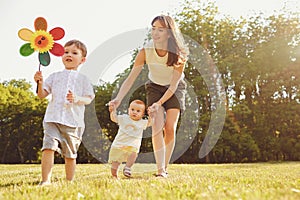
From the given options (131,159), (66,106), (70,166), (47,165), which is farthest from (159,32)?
(47,165)

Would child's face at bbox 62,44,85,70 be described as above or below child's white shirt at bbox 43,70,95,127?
above

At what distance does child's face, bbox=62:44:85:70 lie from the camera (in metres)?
3.93

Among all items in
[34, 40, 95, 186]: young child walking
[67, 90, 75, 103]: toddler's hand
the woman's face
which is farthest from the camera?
the woman's face

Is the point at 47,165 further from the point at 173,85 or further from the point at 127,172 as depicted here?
the point at 173,85

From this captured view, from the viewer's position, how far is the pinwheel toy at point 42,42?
393 centimetres

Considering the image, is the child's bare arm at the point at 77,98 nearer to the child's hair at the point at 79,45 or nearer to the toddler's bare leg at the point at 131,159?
the child's hair at the point at 79,45

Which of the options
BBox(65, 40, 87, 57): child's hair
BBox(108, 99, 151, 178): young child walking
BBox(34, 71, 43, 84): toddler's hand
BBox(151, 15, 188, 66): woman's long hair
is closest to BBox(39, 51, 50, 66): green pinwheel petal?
BBox(65, 40, 87, 57): child's hair

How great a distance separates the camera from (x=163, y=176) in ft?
13.9

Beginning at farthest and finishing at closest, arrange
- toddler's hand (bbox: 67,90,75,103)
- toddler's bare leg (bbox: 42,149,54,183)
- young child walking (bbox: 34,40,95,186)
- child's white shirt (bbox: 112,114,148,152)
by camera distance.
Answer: child's white shirt (bbox: 112,114,148,152) < toddler's hand (bbox: 67,90,75,103) < young child walking (bbox: 34,40,95,186) < toddler's bare leg (bbox: 42,149,54,183)

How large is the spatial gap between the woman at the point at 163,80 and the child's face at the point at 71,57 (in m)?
0.57

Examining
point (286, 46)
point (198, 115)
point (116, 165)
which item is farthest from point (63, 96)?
point (286, 46)

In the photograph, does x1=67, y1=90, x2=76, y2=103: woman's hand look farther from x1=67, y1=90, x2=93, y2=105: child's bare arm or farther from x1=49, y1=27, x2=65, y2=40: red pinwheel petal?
x1=49, y1=27, x2=65, y2=40: red pinwheel petal

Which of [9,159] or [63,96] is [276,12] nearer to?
[9,159]

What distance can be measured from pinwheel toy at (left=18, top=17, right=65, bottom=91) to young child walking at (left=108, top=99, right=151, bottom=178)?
3.07 ft
